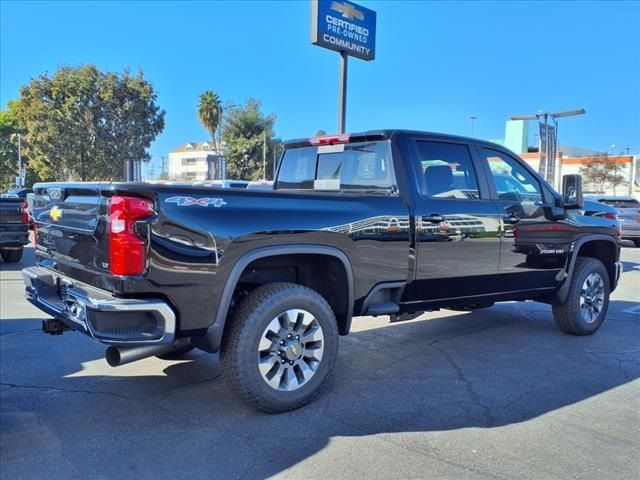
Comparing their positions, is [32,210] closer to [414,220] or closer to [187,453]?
[187,453]

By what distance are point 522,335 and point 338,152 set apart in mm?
2964

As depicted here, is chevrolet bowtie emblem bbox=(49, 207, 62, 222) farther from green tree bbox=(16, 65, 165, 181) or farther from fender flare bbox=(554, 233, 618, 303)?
green tree bbox=(16, 65, 165, 181)

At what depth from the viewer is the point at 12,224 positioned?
1074 centimetres

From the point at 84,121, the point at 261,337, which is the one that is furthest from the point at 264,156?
the point at 261,337

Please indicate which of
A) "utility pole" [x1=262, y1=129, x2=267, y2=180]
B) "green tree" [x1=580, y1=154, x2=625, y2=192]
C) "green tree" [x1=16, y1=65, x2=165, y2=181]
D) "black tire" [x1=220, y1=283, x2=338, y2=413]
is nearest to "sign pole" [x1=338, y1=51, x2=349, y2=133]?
"black tire" [x1=220, y1=283, x2=338, y2=413]

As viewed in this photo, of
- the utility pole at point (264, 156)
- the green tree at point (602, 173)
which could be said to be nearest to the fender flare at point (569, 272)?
the green tree at point (602, 173)

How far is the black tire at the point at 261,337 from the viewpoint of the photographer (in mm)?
3521

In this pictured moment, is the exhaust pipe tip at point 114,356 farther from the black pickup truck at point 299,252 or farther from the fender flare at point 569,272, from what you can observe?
the fender flare at point 569,272

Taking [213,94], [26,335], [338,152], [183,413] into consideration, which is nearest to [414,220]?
[338,152]

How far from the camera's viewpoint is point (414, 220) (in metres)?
4.30

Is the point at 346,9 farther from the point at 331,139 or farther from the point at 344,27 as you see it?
→ the point at 331,139

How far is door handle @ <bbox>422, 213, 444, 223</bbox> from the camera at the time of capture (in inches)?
172

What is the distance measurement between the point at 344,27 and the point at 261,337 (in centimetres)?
1137

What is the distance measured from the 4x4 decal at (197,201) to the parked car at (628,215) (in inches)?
648
